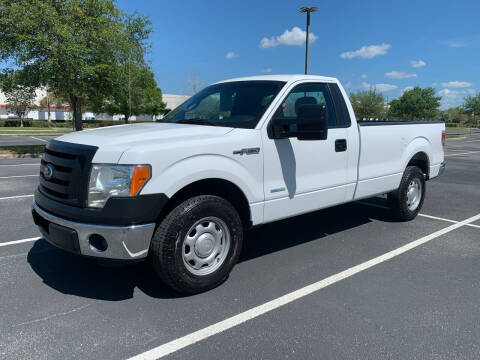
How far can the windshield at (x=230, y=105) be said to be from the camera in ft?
13.0

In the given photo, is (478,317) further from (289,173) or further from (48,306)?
(48,306)

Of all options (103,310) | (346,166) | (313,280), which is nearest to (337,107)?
(346,166)

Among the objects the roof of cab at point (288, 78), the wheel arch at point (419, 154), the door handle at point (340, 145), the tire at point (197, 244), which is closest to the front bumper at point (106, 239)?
the tire at point (197, 244)

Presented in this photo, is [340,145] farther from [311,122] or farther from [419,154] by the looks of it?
[419,154]

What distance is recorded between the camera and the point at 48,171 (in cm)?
344

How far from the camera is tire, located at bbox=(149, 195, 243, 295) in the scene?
125 inches

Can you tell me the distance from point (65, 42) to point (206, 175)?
13848 mm

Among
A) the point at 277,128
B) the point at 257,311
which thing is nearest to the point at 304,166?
the point at 277,128

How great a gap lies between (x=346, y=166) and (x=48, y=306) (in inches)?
137

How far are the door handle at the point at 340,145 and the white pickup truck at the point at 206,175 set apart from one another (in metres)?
0.01

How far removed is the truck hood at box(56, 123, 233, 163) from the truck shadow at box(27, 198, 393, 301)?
106 cm

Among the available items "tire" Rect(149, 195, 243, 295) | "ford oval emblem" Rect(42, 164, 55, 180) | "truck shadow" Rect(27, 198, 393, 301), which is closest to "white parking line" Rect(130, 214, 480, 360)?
"tire" Rect(149, 195, 243, 295)

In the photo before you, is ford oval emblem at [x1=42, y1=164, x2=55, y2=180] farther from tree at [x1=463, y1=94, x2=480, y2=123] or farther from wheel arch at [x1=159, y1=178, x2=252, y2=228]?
tree at [x1=463, y1=94, x2=480, y2=123]

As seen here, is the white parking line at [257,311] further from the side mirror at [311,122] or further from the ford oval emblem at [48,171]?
the ford oval emblem at [48,171]
